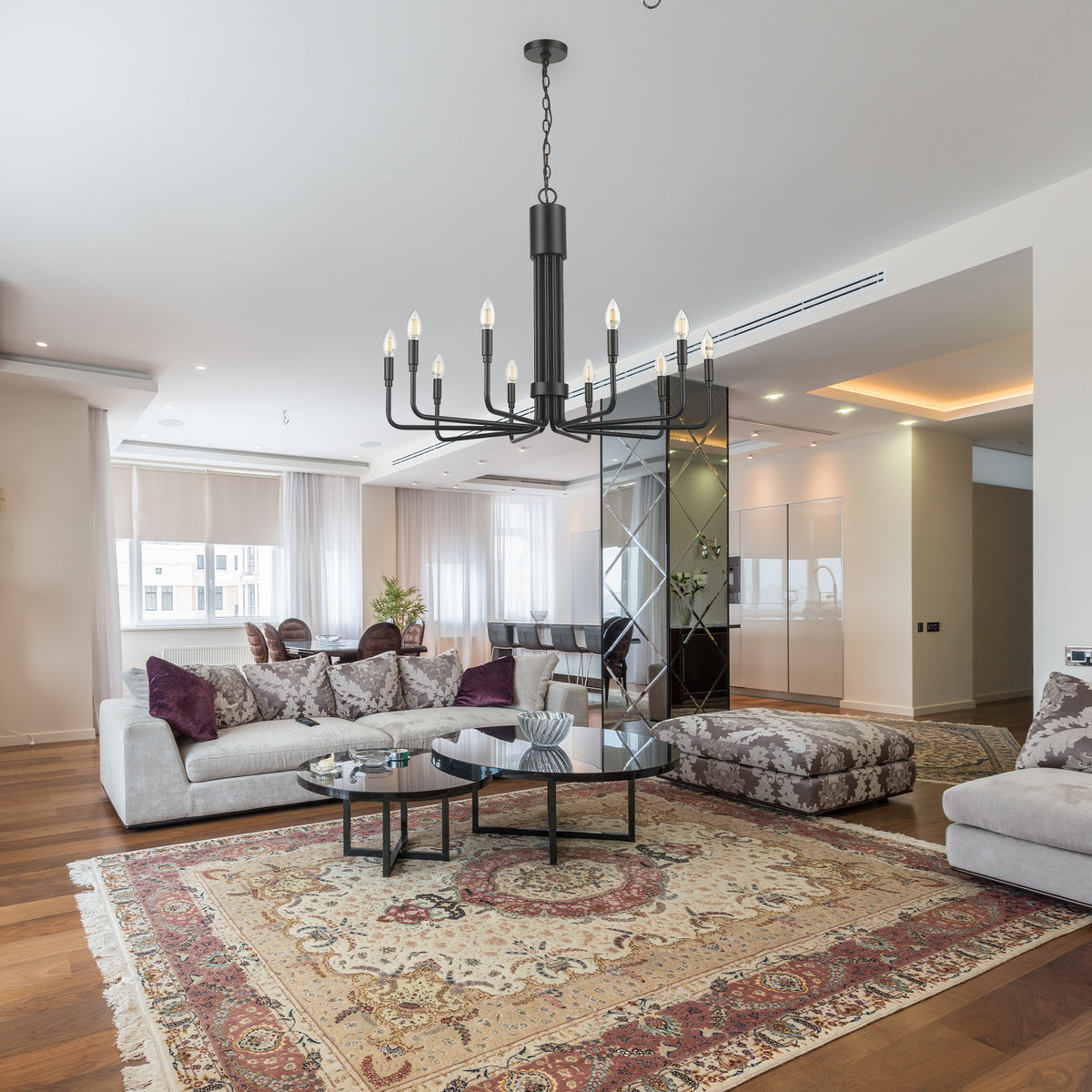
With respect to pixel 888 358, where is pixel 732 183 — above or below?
above

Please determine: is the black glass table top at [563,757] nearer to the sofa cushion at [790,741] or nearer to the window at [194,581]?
the sofa cushion at [790,741]

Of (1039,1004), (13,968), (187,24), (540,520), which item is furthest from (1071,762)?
(540,520)

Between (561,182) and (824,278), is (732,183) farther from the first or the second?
(824,278)

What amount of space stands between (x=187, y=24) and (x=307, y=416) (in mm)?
5761

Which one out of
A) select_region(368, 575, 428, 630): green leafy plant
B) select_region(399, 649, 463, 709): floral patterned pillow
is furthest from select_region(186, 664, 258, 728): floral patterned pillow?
select_region(368, 575, 428, 630): green leafy plant

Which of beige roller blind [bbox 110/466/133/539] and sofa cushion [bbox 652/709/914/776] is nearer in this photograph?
sofa cushion [bbox 652/709/914/776]

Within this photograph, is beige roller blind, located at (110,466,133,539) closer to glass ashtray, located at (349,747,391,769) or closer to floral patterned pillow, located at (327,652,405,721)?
floral patterned pillow, located at (327,652,405,721)

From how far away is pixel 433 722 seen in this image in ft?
16.0

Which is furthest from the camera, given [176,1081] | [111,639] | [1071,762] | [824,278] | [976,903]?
[111,639]

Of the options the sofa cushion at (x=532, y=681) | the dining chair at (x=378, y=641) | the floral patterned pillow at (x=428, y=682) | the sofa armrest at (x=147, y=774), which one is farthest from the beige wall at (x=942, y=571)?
the sofa armrest at (x=147, y=774)

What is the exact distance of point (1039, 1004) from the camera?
2184 mm

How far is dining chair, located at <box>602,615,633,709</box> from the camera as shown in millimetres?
5996

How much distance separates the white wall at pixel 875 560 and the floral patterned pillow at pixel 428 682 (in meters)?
4.44

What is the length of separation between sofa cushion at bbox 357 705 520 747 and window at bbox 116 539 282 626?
604 cm
